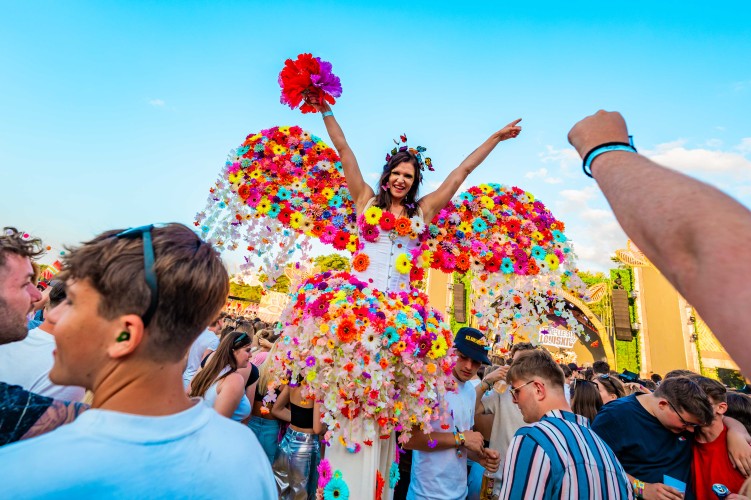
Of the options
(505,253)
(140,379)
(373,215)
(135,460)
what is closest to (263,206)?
(373,215)

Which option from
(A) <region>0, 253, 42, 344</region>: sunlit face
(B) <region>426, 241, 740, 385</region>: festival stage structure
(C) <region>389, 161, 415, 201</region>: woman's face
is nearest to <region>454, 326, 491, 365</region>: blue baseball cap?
(C) <region>389, 161, 415, 201</region>: woman's face

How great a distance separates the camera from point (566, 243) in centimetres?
441

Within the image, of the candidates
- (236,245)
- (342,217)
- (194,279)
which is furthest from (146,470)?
(236,245)

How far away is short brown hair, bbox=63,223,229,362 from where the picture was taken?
1068 mm

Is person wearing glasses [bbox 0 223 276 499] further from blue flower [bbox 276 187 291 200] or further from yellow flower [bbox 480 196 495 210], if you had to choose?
yellow flower [bbox 480 196 495 210]

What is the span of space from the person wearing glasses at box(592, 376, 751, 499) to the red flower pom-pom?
12.0ft

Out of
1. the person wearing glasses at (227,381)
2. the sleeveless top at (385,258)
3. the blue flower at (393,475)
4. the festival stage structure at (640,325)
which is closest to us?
the blue flower at (393,475)

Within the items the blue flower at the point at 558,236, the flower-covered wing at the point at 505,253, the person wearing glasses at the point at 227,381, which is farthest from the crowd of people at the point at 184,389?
the blue flower at the point at 558,236

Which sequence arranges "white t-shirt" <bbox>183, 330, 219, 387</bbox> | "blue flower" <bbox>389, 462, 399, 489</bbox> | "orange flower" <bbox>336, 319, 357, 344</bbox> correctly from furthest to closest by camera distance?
"white t-shirt" <bbox>183, 330, 219, 387</bbox> → "blue flower" <bbox>389, 462, 399, 489</bbox> → "orange flower" <bbox>336, 319, 357, 344</bbox>

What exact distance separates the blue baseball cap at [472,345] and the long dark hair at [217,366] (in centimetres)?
226

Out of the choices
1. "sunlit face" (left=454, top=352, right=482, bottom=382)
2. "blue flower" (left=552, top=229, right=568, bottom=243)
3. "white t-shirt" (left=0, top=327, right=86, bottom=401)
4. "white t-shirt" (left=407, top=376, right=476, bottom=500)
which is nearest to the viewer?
"white t-shirt" (left=0, top=327, right=86, bottom=401)

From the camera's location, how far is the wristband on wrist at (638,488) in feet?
9.59

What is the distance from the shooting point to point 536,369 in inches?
107

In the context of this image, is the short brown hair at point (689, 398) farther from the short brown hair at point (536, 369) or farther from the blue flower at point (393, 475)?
the blue flower at point (393, 475)
